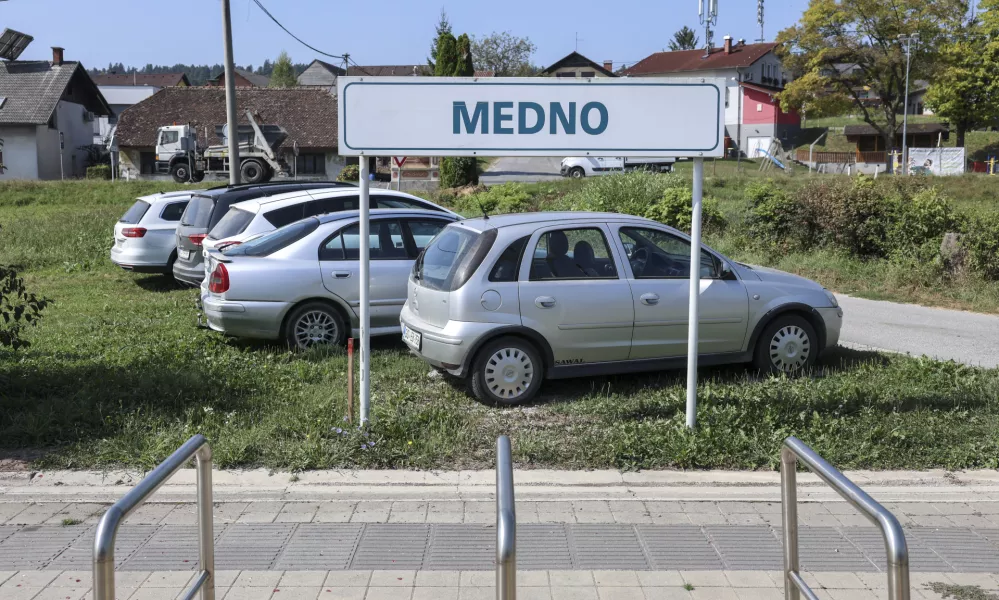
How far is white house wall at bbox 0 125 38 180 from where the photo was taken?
49656mm

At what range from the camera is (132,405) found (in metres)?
8.14

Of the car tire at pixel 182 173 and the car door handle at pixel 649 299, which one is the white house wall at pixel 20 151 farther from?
the car door handle at pixel 649 299

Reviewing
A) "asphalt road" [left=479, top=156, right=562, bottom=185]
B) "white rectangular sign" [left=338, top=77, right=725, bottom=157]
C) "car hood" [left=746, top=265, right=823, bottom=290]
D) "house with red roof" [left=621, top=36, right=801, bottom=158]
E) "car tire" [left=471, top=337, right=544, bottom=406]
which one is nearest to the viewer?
"white rectangular sign" [left=338, top=77, right=725, bottom=157]

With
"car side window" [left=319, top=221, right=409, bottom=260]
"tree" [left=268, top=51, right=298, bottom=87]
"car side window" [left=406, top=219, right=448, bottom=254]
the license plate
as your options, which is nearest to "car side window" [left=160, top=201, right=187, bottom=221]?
"car side window" [left=319, top=221, right=409, bottom=260]

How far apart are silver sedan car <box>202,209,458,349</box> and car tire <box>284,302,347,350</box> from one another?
0.04ft

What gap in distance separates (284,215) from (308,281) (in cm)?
244

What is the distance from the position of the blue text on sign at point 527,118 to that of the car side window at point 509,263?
1.32 metres

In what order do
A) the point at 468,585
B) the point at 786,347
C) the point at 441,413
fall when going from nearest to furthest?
the point at 468,585 → the point at 441,413 → the point at 786,347

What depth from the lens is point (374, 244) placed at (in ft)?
35.6

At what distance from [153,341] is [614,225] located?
5640 mm

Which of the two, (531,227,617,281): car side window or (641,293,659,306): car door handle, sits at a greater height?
(531,227,617,281): car side window

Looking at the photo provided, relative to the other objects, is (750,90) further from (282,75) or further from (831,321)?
(831,321)

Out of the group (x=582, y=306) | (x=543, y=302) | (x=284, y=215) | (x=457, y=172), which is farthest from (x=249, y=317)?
(x=457, y=172)

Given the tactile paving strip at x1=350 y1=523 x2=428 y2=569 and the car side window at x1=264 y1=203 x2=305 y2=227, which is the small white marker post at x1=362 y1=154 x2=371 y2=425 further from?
the car side window at x1=264 y1=203 x2=305 y2=227
